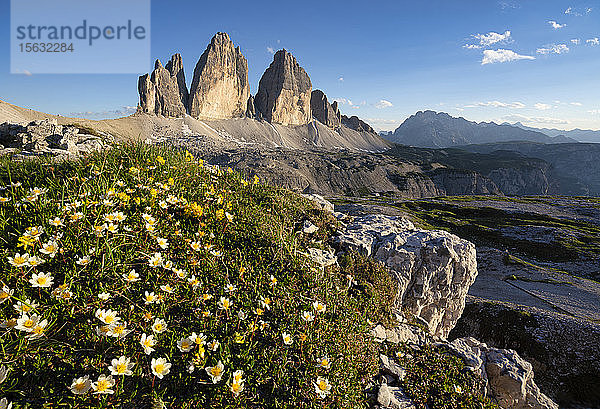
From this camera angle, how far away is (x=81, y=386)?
2.23m

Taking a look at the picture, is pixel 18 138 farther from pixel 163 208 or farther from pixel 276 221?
pixel 276 221

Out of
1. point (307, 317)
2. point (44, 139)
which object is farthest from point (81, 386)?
point (44, 139)

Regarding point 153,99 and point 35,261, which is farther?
point 153,99

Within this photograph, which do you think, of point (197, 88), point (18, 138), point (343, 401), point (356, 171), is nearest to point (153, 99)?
point (197, 88)

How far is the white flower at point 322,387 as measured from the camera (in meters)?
2.96

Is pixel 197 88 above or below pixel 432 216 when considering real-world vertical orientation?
above

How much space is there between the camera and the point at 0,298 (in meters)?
2.43

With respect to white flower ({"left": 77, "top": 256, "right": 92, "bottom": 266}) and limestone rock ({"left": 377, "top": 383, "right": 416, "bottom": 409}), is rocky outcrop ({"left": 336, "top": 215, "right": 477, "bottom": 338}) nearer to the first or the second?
limestone rock ({"left": 377, "top": 383, "right": 416, "bottom": 409})

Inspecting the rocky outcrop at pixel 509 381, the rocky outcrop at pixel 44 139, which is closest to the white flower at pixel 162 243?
the rocky outcrop at pixel 44 139

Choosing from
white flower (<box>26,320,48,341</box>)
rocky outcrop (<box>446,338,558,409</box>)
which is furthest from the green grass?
rocky outcrop (<box>446,338,558,409</box>)

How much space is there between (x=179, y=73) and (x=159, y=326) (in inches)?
9154

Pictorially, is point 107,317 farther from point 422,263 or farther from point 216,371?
point 422,263

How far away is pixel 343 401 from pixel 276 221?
3502mm

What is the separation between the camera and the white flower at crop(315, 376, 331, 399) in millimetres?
2957
